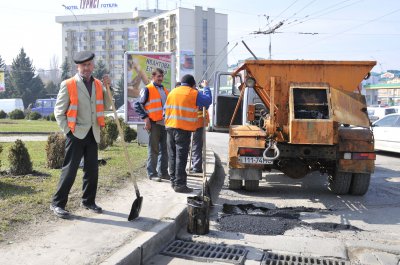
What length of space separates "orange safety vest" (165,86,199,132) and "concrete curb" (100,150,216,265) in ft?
4.62

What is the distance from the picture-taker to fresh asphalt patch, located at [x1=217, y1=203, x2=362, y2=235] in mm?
5723

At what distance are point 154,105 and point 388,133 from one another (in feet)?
32.2

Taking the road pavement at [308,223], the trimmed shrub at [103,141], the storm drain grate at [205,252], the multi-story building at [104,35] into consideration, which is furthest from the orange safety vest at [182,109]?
the multi-story building at [104,35]

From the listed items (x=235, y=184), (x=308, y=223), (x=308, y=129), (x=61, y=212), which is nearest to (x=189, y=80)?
(x=308, y=129)

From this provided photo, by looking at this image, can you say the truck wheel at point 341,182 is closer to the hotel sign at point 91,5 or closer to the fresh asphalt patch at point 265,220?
the fresh asphalt patch at point 265,220

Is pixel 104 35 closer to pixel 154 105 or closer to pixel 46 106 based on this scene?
pixel 46 106

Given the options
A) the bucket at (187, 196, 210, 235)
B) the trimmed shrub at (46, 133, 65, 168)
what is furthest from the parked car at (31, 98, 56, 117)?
the bucket at (187, 196, 210, 235)

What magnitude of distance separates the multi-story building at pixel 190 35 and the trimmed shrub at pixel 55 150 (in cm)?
8347

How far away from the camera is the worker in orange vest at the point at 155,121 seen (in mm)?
7746

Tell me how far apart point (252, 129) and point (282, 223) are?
236cm

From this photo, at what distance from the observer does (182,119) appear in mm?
6922

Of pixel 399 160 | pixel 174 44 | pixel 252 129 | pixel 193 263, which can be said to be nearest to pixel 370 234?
pixel 193 263

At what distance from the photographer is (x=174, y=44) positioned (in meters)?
98.8

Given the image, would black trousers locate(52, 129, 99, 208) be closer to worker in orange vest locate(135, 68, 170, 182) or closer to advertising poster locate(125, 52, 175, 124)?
worker in orange vest locate(135, 68, 170, 182)
